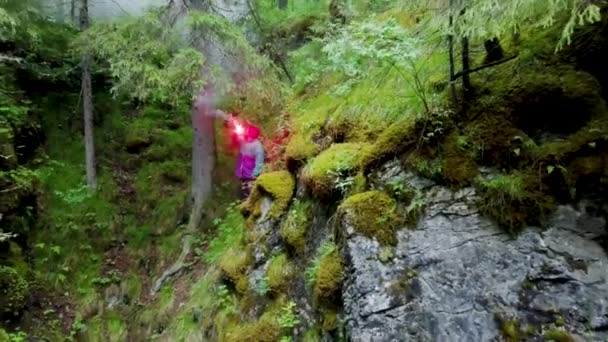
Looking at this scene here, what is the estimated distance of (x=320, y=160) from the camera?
5.96 metres

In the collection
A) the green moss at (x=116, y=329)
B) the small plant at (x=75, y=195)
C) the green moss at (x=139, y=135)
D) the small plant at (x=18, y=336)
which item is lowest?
the green moss at (x=116, y=329)

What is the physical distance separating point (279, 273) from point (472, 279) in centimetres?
255

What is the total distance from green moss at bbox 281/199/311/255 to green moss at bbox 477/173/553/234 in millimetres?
2243

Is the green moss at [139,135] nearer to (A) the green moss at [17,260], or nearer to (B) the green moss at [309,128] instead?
(A) the green moss at [17,260]

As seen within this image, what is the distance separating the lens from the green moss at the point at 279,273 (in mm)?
5801

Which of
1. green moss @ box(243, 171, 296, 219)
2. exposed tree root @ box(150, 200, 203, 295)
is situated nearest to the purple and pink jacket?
exposed tree root @ box(150, 200, 203, 295)

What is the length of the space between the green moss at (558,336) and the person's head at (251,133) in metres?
6.48

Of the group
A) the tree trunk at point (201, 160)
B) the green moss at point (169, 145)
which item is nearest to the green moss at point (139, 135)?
the green moss at point (169, 145)

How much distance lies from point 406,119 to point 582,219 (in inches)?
77.8

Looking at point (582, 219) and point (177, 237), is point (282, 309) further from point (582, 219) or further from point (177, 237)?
point (177, 237)

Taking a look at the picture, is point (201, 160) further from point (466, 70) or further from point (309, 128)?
point (466, 70)

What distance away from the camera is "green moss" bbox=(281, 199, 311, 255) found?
5883 millimetres

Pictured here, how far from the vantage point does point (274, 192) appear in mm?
6934

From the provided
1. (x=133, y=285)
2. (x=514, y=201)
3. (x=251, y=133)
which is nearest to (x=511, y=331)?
(x=514, y=201)
